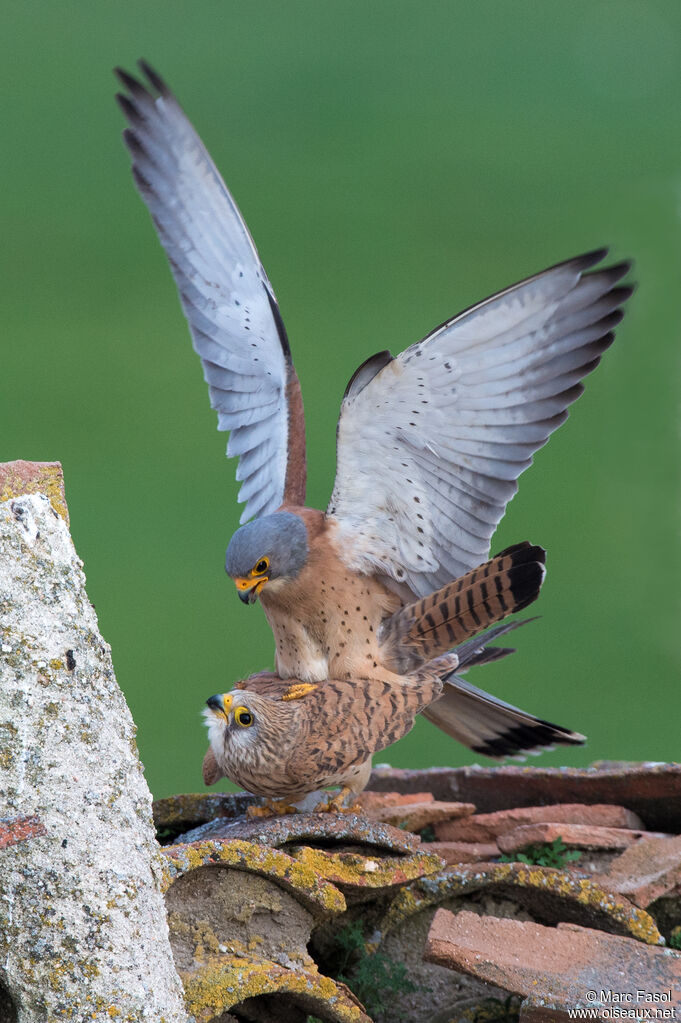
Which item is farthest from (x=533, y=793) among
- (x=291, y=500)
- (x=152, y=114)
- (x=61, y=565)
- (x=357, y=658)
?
(x=152, y=114)

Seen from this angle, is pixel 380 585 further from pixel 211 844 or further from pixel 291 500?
pixel 211 844

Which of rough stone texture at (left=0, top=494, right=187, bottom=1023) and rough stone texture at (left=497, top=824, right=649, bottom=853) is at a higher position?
rough stone texture at (left=0, top=494, right=187, bottom=1023)

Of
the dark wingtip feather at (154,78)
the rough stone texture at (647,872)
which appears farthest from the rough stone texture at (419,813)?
the dark wingtip feather at (154,78)

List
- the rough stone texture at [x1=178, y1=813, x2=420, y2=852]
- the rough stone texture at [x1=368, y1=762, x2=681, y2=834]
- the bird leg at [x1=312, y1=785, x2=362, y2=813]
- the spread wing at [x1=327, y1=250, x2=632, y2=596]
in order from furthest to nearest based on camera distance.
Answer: the rough stone texture at [x1=368, y1=762, x2=681, y2=834]
the bird leg at [x1=312, y1=785, x2=362, y2=813]
the spread wing at [x1=327, y1=250, x2=632, y2=596]
the rough stone texture at [x1=178, y1=813, x2=420, y2=852]

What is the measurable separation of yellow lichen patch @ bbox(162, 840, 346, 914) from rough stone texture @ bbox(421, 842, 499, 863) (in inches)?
24.7

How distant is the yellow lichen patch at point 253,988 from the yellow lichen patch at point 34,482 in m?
0.87

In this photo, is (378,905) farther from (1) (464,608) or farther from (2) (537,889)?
(1) (464,608)

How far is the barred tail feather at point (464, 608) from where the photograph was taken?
305 centimetres

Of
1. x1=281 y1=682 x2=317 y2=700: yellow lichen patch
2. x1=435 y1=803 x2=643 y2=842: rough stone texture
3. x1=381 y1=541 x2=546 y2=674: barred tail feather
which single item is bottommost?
x1=435 y1=803 x2=643 y2=842: rough stone texture

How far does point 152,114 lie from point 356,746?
2.04 meters

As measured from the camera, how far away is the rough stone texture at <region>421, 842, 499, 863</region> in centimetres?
320

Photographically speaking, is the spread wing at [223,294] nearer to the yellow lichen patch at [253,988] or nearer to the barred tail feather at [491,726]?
the barred tail feather at [491,726]

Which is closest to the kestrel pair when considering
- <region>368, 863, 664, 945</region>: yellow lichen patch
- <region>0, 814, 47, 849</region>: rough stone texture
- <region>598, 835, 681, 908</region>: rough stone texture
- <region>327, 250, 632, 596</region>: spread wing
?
<region>327, 250, 632, 596</region>: spread wing

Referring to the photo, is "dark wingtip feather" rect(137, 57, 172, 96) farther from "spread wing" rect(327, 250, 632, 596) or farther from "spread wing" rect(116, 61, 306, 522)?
"spread wing" rect(327, 250, 632, 596)
